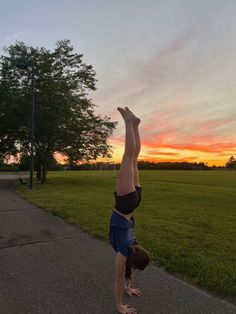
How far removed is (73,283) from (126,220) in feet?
4.34

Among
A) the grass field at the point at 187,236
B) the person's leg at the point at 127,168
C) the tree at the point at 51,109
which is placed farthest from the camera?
the tree at the point at 51,109

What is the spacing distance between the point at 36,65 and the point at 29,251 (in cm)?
1959

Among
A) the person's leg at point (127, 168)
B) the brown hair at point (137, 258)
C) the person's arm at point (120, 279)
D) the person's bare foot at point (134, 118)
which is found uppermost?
the person's bare foot at point (134, 118)

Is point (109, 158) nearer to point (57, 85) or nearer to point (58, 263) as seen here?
point (57, 85)

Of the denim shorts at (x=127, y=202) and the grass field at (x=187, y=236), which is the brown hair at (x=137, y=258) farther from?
the grass field at (x=187, y=236)

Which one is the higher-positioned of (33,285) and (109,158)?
(109,158)

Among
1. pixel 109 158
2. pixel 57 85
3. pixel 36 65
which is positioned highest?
pixel 36 65

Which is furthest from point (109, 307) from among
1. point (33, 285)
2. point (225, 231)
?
point (225, 231)

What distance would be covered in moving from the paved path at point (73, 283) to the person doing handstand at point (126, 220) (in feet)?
1.30

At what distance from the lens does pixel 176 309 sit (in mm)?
3586

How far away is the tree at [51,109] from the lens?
22688 mm

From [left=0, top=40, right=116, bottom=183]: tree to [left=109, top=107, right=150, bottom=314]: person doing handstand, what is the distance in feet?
63.0

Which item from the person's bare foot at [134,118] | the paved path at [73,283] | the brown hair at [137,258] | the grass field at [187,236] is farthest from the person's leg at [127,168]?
the grass field at [187,236]

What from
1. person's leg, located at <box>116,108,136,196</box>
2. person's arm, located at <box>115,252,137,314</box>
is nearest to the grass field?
person's arm, located at <box>115,252,137,314</box>
